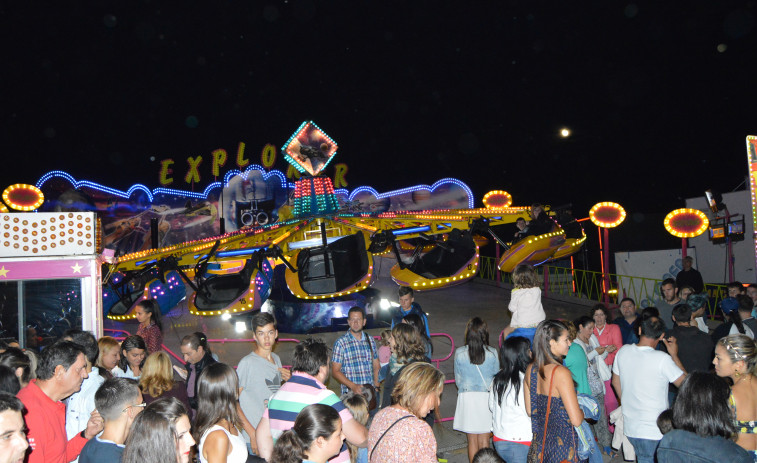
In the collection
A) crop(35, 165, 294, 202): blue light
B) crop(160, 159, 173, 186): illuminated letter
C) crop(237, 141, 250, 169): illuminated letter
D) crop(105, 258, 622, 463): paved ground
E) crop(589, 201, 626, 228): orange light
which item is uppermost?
crop(237, 141, 250, 169): illuminated letter

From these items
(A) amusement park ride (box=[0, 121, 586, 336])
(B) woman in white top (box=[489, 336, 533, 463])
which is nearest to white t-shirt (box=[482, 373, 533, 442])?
(B) woman in white top (box=[489, 336, 533, 463])

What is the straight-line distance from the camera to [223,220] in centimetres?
2350

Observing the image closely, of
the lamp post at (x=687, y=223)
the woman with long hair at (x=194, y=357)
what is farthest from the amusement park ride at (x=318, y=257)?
the lamp post at (x=687, y=223)

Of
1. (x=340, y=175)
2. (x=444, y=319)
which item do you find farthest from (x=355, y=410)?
(x=340, y=175)

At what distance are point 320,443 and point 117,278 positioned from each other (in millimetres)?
8530

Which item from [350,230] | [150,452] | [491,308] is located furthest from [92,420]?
[491,308]

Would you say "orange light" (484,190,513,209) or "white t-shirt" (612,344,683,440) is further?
"orange light" (484,190,513,209)

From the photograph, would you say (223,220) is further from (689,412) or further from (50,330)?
(689,412)

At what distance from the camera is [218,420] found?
3502 millimetres

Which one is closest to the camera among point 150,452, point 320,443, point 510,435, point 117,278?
point 150,452

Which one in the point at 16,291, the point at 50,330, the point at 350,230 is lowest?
the point at 50,330

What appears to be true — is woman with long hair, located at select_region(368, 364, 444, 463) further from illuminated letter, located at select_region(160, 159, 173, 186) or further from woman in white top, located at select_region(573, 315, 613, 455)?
illuminated letter, located at select_region(160, 159, 173, 186)

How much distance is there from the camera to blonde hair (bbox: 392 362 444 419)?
3295 millimetres

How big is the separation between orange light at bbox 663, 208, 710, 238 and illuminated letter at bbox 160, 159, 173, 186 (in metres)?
20.3
